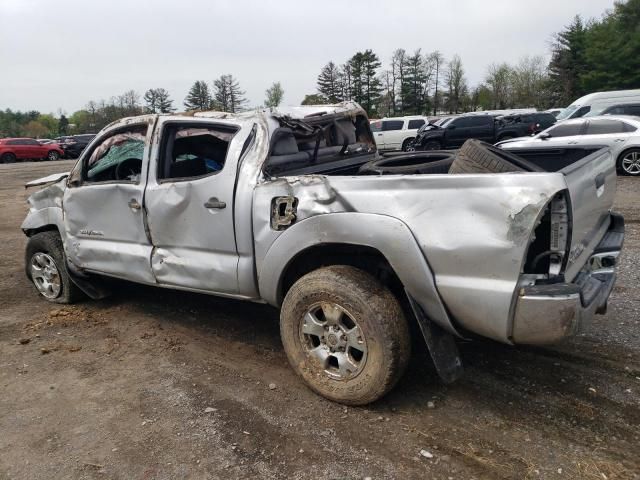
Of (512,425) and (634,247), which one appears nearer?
(512,425)

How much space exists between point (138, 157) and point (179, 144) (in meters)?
0.45

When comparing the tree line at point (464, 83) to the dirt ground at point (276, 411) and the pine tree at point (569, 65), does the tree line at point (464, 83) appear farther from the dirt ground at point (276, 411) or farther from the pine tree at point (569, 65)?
the dirt ground at point (276, 411)

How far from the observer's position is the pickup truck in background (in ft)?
68.7

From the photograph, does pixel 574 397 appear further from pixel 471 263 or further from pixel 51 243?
pixel 51 243

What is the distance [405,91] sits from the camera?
7138 cm

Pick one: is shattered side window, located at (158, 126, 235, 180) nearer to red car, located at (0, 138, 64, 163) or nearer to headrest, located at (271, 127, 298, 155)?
headrest, located at (271, 127, 298, 155)

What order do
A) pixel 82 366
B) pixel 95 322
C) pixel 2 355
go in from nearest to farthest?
pixel 82 366
pixel 2 355
pixel 95 322

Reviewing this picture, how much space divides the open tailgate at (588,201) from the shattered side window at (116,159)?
10.5 feet

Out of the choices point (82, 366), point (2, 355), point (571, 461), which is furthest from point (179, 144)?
point (571, 461)

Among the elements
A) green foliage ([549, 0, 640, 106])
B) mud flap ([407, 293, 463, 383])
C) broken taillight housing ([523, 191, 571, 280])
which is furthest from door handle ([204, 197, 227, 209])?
green foliage ([549, 0, 640, 106])

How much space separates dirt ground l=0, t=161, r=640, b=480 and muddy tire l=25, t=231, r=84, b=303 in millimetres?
562

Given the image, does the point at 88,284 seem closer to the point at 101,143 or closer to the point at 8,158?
the point at 101,143

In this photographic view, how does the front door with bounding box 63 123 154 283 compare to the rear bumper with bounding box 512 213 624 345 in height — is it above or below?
above

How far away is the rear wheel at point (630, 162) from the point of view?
12.6 metres
